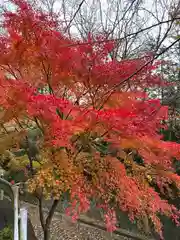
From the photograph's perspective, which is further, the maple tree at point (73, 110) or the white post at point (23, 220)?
the maple tree at point (73, 110)

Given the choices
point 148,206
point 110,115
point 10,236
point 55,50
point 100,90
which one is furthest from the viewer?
point 10,236

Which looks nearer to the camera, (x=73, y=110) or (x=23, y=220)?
(x=23, y=220)

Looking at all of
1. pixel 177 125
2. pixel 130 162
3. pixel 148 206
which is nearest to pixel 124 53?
pixel 177 125

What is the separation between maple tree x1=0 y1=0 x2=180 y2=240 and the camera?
384 cm

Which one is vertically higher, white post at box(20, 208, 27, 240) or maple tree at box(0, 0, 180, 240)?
maple tree at box(0, 0, 180, 240)

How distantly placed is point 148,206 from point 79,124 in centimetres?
207

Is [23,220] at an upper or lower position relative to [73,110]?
lower

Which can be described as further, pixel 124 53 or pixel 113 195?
pixel 124 53

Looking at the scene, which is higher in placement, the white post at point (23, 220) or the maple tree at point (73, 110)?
the maple tree at point (73, 110)

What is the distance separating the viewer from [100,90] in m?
4.45

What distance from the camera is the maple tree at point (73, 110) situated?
384 centimetres

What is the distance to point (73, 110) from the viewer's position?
4.13 metres

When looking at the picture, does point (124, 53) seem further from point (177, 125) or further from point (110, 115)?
point (110, 115)

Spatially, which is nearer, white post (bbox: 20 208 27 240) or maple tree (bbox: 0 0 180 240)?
white post (bbox: 20 208 27 240)
